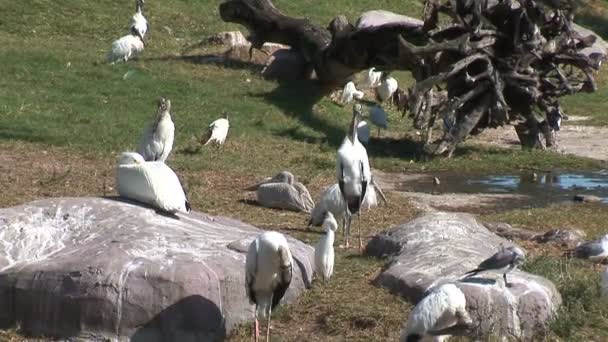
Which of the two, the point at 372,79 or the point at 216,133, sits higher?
the point at 216,133

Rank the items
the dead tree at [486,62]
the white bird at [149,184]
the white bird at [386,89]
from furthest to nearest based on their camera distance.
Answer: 1. the white bird at [386,89]
2. the dead tree at [486,62]
3. the white bird at [149,184]

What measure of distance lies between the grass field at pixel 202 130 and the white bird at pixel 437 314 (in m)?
0.78

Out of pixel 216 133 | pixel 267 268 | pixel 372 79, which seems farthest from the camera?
pixel 372 79

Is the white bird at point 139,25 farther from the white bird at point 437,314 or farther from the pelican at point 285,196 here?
the white bird at point 437,314

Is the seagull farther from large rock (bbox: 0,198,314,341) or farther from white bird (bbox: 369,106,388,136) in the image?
white bird (bbox: 369,106,388,136)

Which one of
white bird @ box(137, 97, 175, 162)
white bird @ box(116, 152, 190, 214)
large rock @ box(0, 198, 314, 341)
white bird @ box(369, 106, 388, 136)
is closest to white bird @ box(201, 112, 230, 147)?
white bird @ box(137, 97, 175, 162)

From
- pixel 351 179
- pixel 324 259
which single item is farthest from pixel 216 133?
pixel 324 259

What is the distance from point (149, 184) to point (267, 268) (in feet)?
5.26

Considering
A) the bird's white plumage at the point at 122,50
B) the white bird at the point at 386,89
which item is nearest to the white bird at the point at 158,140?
the bird's white plumage at the point at 122,50

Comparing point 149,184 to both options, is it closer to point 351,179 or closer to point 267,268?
point 267,268

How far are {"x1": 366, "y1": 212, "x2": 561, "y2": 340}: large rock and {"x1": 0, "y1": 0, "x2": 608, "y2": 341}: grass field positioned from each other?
0.58 feet

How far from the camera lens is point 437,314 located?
8164 millimetres

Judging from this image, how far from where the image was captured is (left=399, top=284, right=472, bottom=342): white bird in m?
8.16

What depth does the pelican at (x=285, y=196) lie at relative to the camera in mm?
13906
